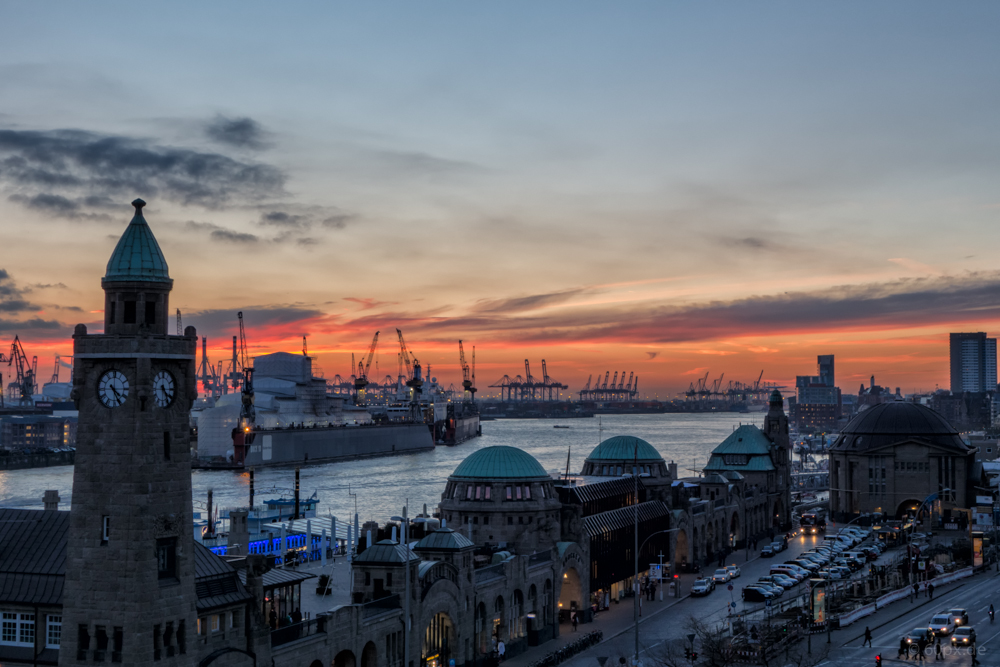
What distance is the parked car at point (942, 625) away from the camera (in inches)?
3002

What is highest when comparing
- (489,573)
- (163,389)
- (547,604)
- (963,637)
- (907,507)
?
(163,389)

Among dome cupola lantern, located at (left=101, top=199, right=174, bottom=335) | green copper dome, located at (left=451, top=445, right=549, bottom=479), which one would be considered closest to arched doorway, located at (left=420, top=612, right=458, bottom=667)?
green copper dome, located at (left=451, top=445, right=549, bottom=479)

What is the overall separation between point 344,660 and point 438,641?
10.6m

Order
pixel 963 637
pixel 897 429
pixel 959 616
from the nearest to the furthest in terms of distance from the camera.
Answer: pixel 963 637 → pixel 959 616 → pixel 897 429

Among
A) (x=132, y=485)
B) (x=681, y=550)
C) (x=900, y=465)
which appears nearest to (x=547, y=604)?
(x=681, y=550)

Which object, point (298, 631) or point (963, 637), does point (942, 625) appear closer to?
point (963, 637)

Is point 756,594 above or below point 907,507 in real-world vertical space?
below

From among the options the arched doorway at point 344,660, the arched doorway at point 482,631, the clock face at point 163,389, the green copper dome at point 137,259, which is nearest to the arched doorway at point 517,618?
the arched doorway at point 482,631

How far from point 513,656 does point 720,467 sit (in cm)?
8602

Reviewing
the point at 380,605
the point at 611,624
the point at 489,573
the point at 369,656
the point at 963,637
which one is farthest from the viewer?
the point at 611,624

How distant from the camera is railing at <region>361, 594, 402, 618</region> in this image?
199ft

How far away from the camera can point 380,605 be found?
62469 mm

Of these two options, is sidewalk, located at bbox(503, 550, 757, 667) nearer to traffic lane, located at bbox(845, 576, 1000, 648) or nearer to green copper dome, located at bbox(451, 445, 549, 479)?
green copper dome, located at bbox(451, 445, 549, 479)

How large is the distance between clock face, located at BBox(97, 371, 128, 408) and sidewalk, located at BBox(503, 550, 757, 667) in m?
38.7
